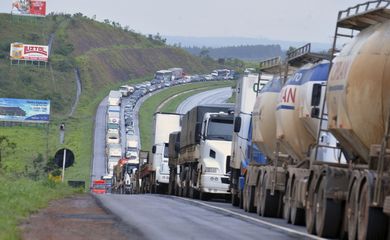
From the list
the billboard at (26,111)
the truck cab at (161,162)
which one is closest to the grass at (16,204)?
the truck cab at (161,162)

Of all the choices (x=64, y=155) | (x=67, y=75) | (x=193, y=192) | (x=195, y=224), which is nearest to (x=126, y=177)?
(x=64, y=155)

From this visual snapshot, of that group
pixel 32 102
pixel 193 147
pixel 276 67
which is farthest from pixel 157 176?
pixel 32 102

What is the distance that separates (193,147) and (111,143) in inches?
2776

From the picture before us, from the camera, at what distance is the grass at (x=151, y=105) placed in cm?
12490

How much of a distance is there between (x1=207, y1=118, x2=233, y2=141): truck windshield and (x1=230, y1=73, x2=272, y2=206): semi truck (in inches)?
168

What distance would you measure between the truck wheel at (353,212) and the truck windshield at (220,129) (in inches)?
869

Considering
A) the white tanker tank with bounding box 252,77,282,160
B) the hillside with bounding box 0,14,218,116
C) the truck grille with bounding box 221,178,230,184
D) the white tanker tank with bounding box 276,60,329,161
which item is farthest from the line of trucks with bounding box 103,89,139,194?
the white tanker tank with bounding box 276,60,329,161

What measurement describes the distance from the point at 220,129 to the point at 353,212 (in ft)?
74.7

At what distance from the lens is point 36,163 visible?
96875mm

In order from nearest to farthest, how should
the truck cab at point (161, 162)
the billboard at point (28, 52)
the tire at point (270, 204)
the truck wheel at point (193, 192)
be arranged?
the tire at point (270, 204) < the truck wheel at point (193, 192) < the truck cab at point (161, 162) < the billboard at point (28, 52)

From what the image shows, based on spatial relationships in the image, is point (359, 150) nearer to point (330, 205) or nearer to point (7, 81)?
point (330, 205)

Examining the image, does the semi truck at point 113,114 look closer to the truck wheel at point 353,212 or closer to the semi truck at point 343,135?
the semi truck at point 343,135

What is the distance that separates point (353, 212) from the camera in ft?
64.0

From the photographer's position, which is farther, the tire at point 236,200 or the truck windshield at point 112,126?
the truck windshield at point 112,126
